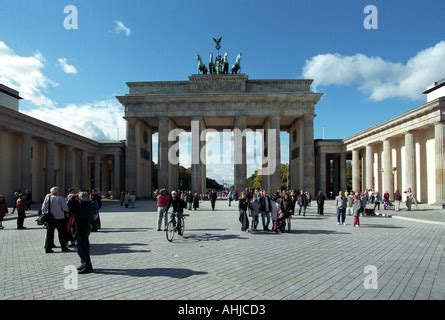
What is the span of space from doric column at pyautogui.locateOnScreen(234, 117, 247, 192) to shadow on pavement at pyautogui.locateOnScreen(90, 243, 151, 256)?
38.3 meters

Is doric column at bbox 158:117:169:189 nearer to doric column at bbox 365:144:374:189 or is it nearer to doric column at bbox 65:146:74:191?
doric column at bbox 65:146:74:191

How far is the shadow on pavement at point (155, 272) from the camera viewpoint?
7.66 meters

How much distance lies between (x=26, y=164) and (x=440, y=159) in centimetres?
3644

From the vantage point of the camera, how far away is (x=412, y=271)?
7941 millimetres

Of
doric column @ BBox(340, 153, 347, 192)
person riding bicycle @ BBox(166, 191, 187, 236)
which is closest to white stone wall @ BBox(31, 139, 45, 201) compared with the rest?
person riding bicycle @ BBox(166, 191, 187, 236)

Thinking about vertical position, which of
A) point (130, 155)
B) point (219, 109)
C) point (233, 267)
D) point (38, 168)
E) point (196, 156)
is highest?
point (219, 109)

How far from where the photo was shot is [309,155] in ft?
165

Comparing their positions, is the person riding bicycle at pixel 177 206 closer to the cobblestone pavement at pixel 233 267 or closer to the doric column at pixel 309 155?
the cobblestone pavement at pixel 233 267

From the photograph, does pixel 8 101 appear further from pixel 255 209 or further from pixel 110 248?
pixel 110 248

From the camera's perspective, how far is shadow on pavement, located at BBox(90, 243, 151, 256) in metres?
10.5

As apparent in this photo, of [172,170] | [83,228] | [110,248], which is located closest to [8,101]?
[172,170]
